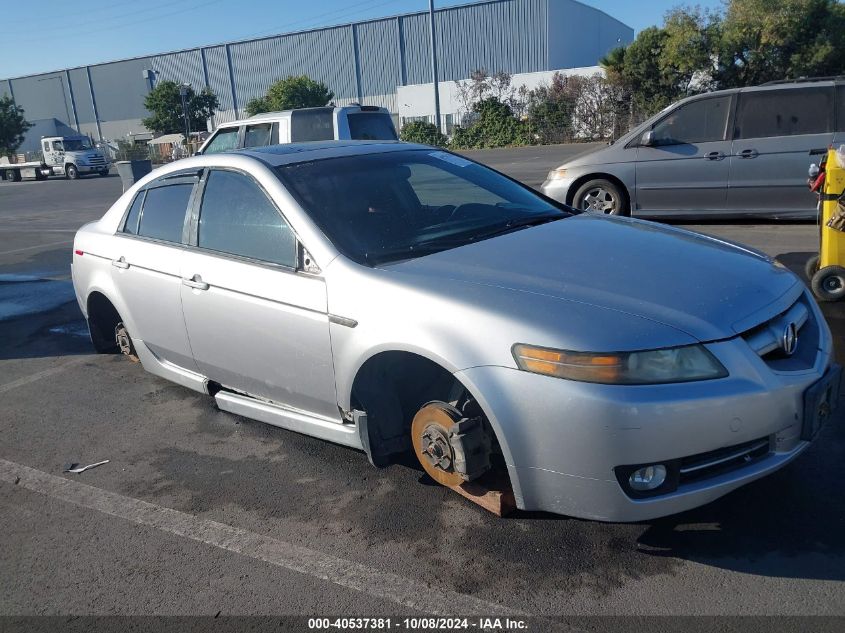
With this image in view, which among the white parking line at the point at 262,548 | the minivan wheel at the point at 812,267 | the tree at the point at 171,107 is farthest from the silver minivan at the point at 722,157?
the tree at the point at 171,107

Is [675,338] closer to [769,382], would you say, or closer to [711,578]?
[769,382]

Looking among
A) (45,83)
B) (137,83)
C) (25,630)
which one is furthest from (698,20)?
(45,83)

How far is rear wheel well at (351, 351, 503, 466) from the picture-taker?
3.21 meters

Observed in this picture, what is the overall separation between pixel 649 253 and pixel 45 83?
9085 cm

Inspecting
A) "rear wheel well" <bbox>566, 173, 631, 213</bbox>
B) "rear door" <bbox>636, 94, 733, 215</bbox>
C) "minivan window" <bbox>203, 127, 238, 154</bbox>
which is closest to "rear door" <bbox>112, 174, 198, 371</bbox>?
"rear wheel well" <bbox>566, 173, 631, 213</bbox>

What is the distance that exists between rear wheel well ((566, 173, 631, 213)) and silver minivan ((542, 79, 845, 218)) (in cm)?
1

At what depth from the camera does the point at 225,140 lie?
41.3 feet

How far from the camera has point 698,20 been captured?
29.1 meters

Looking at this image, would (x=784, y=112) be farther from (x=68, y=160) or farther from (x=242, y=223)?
(x=68, y=160)

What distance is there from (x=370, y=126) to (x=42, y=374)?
7898mm

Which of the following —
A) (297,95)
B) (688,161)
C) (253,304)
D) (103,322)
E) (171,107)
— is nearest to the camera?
(253,304)

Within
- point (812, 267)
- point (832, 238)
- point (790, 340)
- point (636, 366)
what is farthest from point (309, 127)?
point (636, 366)

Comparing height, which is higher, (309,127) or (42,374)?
(309,127)

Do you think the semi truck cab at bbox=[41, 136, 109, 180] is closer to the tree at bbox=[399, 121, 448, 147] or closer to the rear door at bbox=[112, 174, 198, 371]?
the tree at bbox=[399, 121, 448, 147]
